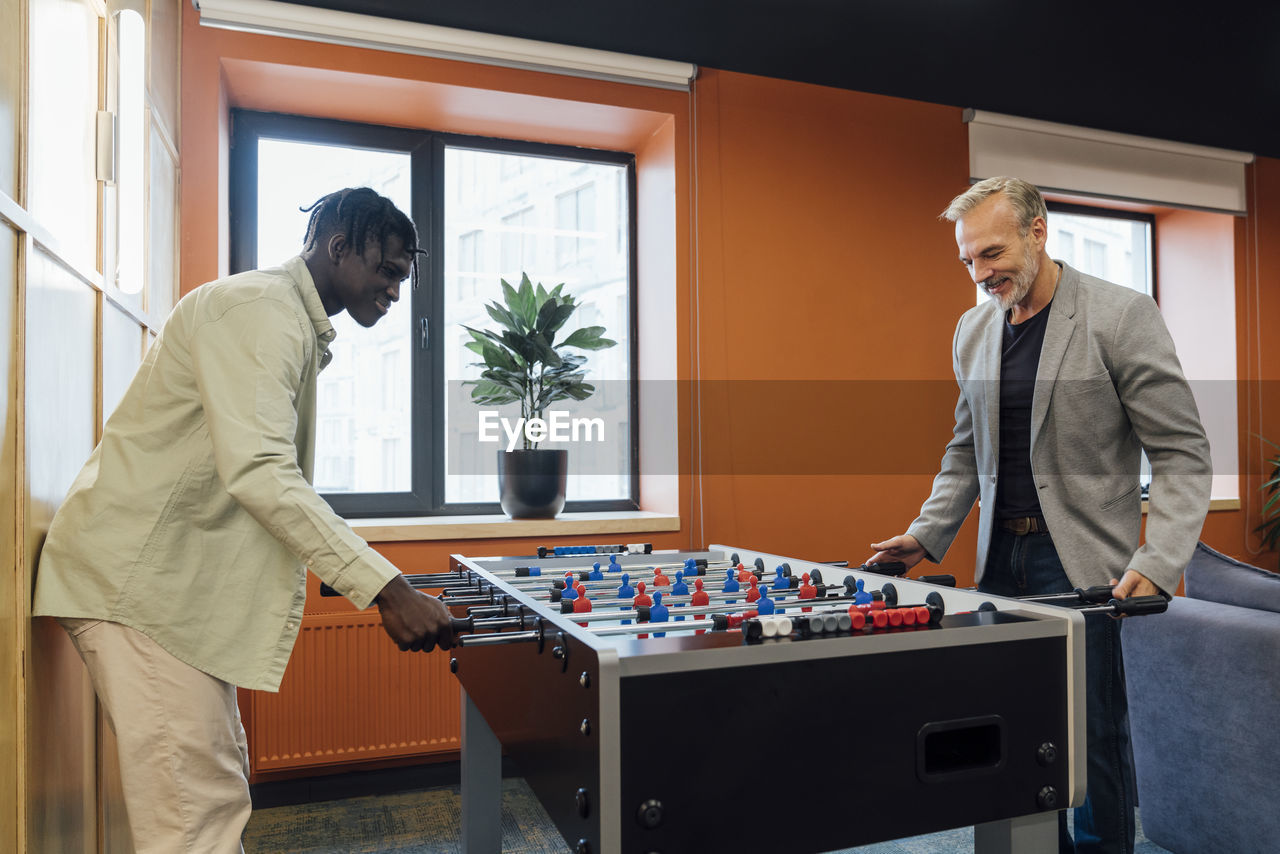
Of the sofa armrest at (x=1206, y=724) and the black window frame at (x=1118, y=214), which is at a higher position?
the black window frame at (x=1118, y=214)

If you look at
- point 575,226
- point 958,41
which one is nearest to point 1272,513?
point 958,41

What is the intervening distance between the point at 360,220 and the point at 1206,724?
7.58 ft

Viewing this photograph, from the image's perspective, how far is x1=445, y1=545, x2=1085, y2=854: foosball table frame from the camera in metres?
1.08

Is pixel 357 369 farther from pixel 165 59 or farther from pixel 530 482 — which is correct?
pixel 165 59

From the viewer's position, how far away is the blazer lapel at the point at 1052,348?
6.28ft

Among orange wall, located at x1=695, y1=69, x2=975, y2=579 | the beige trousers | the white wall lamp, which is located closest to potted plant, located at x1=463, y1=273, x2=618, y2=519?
orange wall, located at x1=695, y1=69, x2=975, y2=579

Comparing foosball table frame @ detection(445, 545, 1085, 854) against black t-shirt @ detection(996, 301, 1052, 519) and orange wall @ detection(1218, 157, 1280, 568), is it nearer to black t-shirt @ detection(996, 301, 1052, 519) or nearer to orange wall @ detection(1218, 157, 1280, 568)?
black t-shirt @ detection(996, 301, 1052, 519)

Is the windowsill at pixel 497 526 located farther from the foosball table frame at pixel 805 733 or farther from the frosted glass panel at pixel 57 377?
the foosball table frame at pixel 805 733

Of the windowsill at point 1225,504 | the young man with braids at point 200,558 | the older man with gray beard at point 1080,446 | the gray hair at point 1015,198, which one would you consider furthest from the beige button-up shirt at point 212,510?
the windowsill at point 1225,504

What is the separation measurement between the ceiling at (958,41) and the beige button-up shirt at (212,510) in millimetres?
1730

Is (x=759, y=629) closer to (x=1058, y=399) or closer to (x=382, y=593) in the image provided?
(x=382, y=593)

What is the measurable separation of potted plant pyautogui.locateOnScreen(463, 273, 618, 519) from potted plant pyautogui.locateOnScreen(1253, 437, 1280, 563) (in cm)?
350

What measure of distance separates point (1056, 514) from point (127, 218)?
2.12 meters

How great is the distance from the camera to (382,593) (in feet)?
4.51
